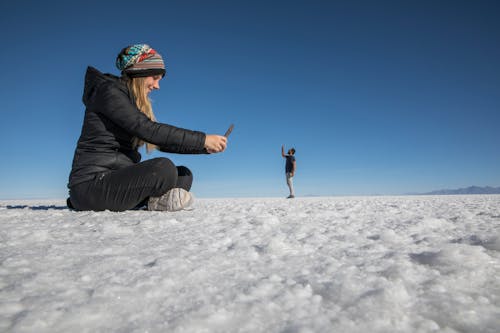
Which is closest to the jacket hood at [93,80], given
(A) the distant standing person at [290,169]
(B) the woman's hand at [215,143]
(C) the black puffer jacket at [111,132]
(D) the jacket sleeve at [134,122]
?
(C) the black puffer jacket at [111,132]

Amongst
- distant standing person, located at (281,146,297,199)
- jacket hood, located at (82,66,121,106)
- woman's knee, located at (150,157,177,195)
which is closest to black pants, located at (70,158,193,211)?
woman's knee, located at (150,157,177,195)

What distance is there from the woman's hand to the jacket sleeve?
0.14 metres

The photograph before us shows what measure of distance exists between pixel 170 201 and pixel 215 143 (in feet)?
2.57

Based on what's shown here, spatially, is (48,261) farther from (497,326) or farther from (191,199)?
(191,199)

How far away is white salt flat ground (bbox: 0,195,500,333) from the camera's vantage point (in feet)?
A: 2.27

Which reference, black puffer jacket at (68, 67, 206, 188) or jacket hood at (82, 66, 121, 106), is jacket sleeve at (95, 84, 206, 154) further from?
jacket hood at (82, 66, 121, 106)

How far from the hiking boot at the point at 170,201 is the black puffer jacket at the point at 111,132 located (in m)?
0.46

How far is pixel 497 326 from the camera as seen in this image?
0.67 meters

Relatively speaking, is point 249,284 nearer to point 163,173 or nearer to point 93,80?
point 163,173

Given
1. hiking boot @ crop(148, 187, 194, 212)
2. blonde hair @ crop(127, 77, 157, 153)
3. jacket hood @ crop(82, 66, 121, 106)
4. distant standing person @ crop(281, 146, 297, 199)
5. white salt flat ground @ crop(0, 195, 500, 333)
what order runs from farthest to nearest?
distant standing person @ crop(281, 146, 297, 199) → hiking boot @ crop(148, 187, 194, 212) → blonde hair @ crop(127, 77, 157, 153) → jacket hood @ crop(82, 66, 121, 106) → white salt flat ground @ crop(0, 195, 500, 333)

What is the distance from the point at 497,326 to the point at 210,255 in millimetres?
961

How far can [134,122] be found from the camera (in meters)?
2.53

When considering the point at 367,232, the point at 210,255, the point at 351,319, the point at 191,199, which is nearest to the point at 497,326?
the point at 351,319

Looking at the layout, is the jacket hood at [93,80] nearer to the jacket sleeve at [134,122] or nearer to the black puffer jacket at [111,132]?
the black puffer jacket at [111,132]
